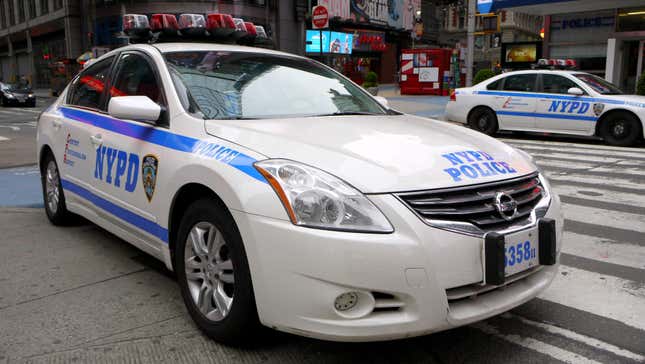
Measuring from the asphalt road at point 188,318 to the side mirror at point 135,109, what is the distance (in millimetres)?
1134

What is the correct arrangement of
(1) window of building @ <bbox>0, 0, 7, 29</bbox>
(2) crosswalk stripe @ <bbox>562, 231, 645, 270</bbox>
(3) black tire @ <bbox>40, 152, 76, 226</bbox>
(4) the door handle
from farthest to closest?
(1) window of building @ <bbox>0, 0, 7, 29</bbox> → (3) black tire @ <bbox>40, 152, 76, 226</bbox> → (2) crosswalk stripe @ <bbox>562, 231, 645, 270</bbox> → (4) the door handle

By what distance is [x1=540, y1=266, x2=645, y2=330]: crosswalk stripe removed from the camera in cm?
336

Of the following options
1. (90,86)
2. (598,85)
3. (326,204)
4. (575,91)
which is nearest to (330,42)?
(598,85)

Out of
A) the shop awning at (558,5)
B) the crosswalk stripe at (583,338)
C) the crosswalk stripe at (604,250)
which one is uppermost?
the shop awning at (558,5)

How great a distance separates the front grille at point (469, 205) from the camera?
250cm

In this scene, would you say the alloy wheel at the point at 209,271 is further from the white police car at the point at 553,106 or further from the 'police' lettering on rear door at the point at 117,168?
the white police car at the point at 553,106

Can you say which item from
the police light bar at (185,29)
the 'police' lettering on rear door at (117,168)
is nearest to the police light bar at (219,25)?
the police light bar at (185,29)

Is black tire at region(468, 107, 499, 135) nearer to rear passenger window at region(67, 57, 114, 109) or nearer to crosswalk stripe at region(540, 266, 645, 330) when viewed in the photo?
crosswalk stripe at region(540, 266, 645, 330)

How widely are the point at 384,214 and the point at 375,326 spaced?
463 mm

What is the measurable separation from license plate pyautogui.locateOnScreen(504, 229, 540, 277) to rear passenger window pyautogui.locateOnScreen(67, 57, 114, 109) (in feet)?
10.4

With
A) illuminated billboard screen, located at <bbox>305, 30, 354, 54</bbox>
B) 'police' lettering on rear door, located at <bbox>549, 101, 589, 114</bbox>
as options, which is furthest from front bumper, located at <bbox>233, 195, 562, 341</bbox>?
illuminated billboard screen, located at <bbox>305, 30, 354, 54</bbox>

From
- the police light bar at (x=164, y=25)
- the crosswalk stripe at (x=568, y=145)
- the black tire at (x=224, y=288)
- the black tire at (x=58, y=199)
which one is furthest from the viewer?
the crosswalk stripe at (x=568, y=145)

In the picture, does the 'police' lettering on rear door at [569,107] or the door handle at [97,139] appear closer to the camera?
the door handle at [97,139]

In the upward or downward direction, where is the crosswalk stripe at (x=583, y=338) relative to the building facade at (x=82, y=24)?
downward
